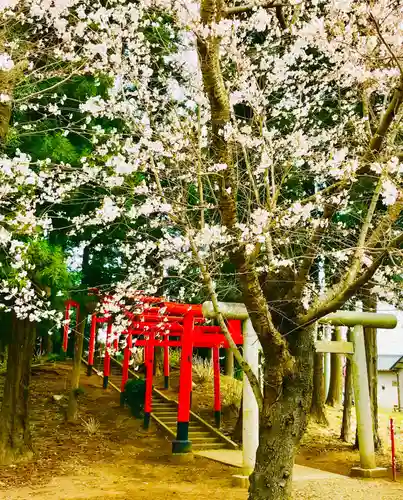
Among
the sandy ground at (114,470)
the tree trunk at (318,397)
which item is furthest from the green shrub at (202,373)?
the tree trunk at (318,397)

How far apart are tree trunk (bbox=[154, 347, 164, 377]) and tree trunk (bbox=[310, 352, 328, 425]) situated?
244 inches

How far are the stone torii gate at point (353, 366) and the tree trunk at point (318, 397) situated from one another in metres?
4.10

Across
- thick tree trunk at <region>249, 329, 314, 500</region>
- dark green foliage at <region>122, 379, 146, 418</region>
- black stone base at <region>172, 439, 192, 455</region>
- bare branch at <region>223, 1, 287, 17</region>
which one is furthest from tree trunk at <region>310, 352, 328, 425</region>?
bare branch at <region>223, 1, 287, 17</region>

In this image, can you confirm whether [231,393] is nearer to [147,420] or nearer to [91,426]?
[147,420]

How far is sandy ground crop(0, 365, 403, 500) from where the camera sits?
7809mm

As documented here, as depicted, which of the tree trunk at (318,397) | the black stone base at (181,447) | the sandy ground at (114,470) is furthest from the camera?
the tree trunk at (318,397)

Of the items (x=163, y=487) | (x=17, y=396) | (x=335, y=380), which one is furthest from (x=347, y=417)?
(x=17, y=396)

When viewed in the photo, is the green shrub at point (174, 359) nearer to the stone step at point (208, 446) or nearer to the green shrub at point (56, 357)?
the green shrub at point (56, 357)

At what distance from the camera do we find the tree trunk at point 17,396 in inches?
379

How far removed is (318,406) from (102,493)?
25.7 feet

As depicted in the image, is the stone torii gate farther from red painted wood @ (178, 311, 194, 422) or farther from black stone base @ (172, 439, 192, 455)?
black stone base @ (172, 439, 192, 455)

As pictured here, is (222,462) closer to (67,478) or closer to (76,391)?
(67,478)

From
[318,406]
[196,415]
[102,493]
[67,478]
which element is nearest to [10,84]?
[102,493]

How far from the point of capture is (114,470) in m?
9.71
